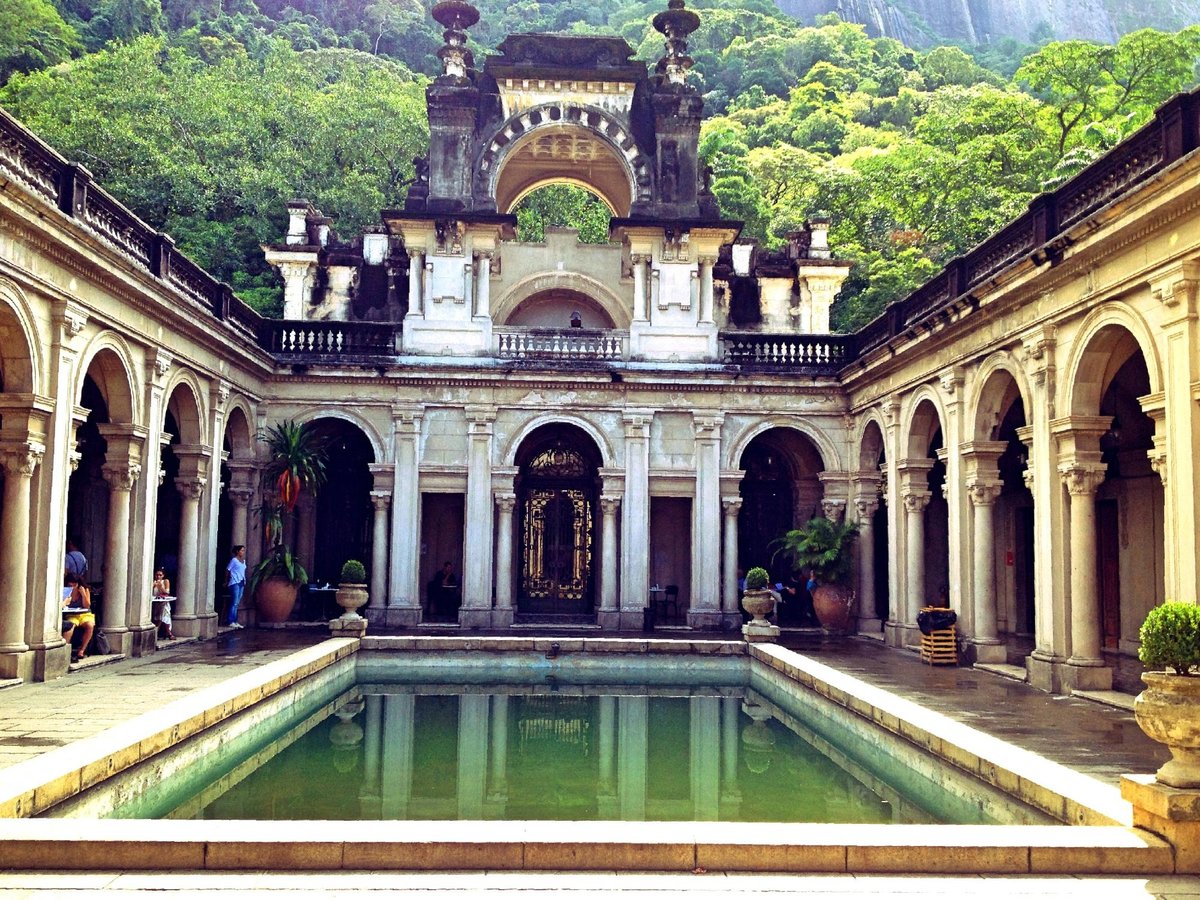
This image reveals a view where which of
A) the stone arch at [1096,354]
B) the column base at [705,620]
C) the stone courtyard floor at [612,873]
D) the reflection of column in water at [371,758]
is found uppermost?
the stone arch at [1096,354]

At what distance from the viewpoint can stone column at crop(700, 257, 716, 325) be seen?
23.0 m

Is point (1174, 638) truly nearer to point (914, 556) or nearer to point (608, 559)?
point (914, 556)

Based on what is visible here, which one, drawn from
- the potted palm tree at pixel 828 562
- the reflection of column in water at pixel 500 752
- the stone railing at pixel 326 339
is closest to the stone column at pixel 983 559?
the potted palm tree at pixel 828 562

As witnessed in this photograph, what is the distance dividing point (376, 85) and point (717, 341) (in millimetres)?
29503

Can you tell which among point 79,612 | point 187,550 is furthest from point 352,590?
point 79,612

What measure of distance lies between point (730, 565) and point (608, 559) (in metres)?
2.43

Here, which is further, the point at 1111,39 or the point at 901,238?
the point at 1111,39

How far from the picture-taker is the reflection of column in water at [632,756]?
8.48 m

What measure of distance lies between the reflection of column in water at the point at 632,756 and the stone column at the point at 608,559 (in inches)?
301

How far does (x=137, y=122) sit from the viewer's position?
37406 millimetres

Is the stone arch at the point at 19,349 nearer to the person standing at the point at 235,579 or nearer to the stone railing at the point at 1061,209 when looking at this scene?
the person standing at the point at 235,579

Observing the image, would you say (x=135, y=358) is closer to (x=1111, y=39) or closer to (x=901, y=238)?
(x=901, y=238)

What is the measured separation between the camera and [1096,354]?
12781 millimetres

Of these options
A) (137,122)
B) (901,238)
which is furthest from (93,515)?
(901,238)
